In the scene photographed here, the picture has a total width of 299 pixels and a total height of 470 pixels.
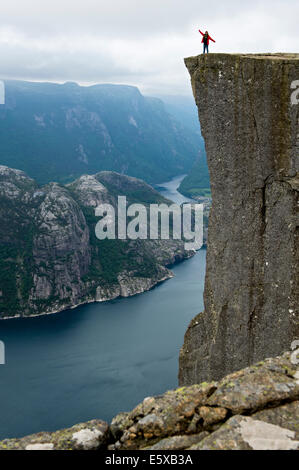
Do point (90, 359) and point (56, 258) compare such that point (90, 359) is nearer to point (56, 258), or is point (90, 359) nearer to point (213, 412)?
point (56, 258)

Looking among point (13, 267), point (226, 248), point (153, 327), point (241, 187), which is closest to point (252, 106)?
point (241, 187)

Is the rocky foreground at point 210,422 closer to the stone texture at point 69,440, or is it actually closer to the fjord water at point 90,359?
the stone texture at point 69,440

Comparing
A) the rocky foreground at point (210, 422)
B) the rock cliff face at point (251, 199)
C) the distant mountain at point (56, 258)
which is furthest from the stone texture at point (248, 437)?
Answer: the distant mountain at point (56, 258)

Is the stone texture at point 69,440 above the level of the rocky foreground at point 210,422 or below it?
below

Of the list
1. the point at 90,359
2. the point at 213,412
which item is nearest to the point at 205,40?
the point at 213,412

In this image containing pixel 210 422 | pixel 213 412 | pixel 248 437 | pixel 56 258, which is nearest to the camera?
pixel 248 437

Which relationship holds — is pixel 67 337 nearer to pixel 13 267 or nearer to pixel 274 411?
pixel 13 267
